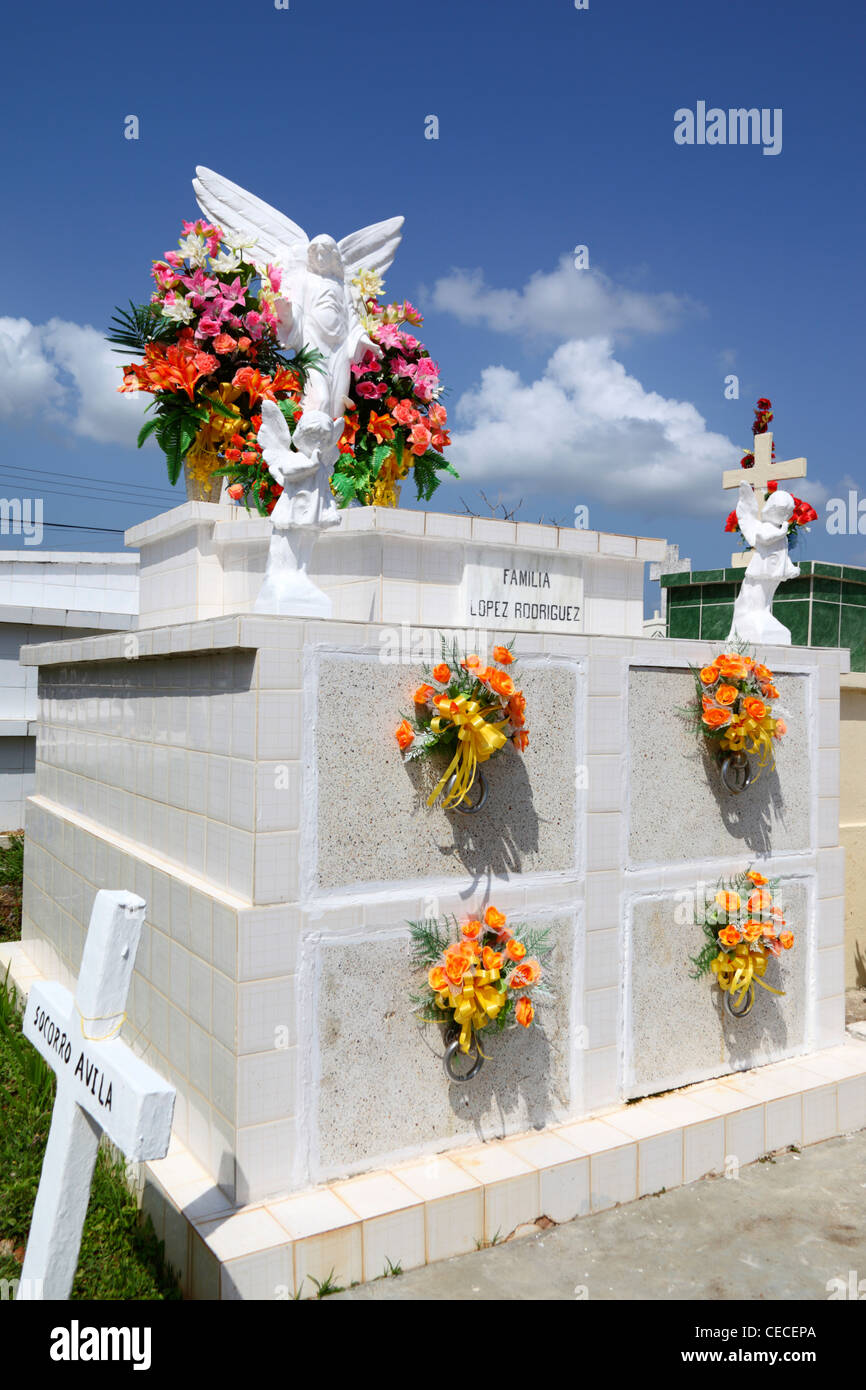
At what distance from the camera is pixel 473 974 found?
4.23 m

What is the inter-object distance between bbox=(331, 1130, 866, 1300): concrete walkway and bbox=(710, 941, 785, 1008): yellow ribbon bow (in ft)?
3.01

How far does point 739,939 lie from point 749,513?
8.71ft

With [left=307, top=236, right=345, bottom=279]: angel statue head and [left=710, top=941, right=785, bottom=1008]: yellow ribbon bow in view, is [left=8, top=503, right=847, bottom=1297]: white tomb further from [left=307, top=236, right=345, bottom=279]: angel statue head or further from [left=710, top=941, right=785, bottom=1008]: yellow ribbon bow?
[left=307, top=236, right=345, bottom=279]: angel statue head

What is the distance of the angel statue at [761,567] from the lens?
243 inches

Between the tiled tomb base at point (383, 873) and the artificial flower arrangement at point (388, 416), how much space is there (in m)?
2.34

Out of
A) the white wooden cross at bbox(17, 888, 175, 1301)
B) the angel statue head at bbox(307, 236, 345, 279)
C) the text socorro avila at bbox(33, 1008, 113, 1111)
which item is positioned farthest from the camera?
the angel statue head at bbox(307, 236, 345, 279)

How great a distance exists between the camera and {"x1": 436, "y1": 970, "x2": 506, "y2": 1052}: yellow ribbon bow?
422 centimetres

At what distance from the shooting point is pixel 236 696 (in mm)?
4082

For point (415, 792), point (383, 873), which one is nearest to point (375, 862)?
point (383, 873)

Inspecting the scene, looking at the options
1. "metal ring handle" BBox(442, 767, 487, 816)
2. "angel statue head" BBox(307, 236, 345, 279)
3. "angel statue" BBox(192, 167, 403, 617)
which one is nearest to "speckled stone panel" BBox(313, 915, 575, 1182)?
"metal ring handle" BBox(442, 767, 487, 816)
